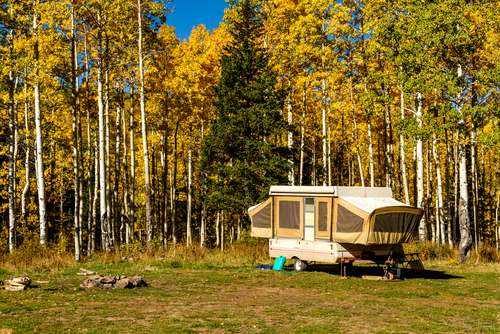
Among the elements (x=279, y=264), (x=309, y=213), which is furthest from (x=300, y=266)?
(x=309, y=213)

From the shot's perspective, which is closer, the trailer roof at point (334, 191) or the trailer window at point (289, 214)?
the trailer roof at point (334, 191)

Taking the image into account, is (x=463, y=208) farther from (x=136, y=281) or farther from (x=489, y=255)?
(x=136, y=281)

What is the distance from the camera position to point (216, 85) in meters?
26.1

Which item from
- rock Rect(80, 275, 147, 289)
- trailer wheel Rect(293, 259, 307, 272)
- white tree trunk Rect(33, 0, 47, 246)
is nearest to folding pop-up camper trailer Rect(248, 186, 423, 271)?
trailer wheel Rect(293, 259, 307, 272)

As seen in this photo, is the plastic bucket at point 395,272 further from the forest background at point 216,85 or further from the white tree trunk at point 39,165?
the white tree trunk at point 39,165

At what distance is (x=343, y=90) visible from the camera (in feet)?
97.5

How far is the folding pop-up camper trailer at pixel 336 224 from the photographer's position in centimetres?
1366

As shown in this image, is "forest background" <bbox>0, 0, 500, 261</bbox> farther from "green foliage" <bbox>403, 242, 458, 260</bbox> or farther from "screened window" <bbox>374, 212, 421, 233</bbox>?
"screened window" <bbox>374, 212, 421, 233</bbox>

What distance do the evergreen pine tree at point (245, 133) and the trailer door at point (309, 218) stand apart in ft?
25.3

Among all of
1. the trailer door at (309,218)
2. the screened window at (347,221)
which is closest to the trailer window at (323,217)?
the trailer door at (309,218)

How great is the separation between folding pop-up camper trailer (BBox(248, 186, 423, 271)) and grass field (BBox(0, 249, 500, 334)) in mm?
789

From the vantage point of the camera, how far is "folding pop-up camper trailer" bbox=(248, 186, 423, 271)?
44.8 ft

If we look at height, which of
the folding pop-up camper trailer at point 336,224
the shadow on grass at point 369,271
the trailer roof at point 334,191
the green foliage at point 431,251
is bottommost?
the shadow on grass at point 369,271

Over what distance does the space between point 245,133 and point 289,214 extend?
9516mm
